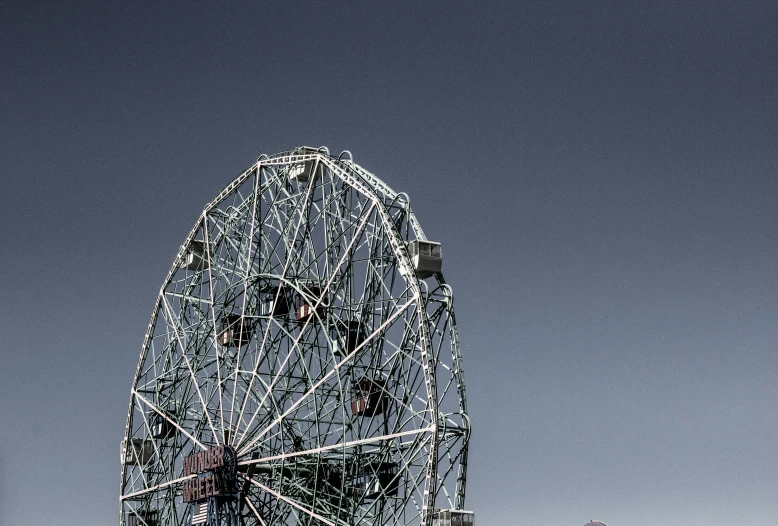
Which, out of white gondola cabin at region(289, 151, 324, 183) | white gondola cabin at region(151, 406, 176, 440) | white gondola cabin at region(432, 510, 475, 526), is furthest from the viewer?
white gondola cabin at region(151, 406, 176, 440)

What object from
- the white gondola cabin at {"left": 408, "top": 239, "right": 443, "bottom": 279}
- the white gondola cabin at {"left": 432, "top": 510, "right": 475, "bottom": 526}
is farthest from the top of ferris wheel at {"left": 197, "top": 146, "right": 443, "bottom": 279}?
the white gondola cabin at {"left": 432, "top": 510, "right": 475, "bottom": 526}

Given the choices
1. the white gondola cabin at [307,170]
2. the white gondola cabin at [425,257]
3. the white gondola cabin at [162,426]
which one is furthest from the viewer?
the white gondola cabin at [162,426]

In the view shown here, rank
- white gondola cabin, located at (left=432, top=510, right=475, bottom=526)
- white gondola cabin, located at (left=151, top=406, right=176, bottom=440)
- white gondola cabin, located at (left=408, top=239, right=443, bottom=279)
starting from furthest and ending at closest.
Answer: white gondola cabin, located at (left=151, top=406, right=176, bottom=440) < white gondola cabin, located at (left=408, top=239, right=443, bottom=279) < white gondola cabin, located at (left=432, top=510, right=475, bottom=526)

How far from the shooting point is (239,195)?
66062 mm

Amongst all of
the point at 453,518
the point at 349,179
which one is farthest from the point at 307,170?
the point at 453,518

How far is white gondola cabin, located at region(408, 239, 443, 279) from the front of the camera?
52.6 metres

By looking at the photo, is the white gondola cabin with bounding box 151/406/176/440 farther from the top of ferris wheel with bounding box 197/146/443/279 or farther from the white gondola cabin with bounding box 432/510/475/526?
the white gondola cabin with bounding box 432/510/475/526

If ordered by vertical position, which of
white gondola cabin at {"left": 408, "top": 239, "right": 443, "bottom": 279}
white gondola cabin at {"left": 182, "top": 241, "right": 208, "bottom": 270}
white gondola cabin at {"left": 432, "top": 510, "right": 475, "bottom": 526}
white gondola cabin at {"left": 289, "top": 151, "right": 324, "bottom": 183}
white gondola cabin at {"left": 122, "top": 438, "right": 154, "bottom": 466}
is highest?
white gondola cabin at {"left": 289, "top": 151, "right": 324, "bottom": 183}

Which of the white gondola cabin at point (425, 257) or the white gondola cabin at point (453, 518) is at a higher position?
the white gondola cabin at point (425, 257)

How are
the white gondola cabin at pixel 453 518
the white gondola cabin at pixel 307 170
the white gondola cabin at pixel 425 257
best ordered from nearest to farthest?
the white gondola cabin at pixel 453 518
the white gondola cabin at pixel 425 257
the white gondola cabin at pixel 307 170

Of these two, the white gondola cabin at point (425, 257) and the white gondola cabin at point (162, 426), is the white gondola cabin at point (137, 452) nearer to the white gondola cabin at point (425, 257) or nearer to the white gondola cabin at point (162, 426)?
the white gondola cabin at point (162, 426)

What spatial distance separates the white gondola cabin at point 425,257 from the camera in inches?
2071

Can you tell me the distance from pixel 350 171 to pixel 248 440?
1404cm

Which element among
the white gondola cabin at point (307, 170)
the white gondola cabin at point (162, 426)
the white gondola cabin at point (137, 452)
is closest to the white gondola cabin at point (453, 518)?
the white gondola cabin at point (307, 170)
